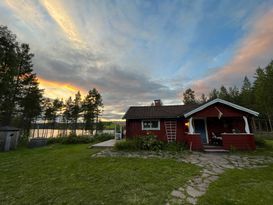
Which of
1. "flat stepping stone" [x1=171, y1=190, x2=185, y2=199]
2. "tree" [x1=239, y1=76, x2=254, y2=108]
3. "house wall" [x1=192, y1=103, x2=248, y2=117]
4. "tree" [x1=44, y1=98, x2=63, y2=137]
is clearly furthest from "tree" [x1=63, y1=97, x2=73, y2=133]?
"tree" [x1=239, y1=76, x2=254, y2=108]

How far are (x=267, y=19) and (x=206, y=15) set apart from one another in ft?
12.6

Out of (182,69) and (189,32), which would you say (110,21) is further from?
(182,69)

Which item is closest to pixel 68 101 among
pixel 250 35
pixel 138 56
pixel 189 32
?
pixel 138 56

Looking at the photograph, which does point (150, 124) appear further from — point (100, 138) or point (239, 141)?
point (100, 138)

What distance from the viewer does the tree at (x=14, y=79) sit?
1471 cm

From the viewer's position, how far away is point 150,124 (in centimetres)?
1306

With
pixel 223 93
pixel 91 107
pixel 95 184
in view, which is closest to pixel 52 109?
pixel 91 107

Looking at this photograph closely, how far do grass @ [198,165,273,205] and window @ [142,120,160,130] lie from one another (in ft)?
25.5

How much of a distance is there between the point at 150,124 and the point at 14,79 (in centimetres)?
1740

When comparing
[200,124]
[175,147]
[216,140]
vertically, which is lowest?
[175,147]

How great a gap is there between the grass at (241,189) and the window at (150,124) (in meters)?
7.78

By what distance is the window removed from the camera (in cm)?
1289

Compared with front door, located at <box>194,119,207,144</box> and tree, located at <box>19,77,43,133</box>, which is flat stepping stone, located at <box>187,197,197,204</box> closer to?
front door, located at <box>194,119,207,144</box>

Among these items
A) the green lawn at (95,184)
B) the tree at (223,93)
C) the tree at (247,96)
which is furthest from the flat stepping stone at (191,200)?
the tree at (223,93)
